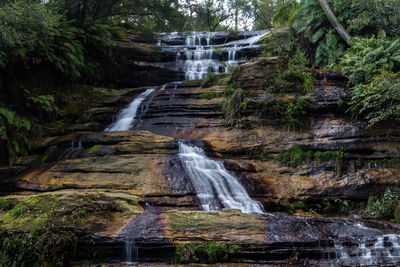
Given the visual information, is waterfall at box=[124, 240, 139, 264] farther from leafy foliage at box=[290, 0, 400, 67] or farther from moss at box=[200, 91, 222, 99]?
leafy foliage at box=[290, 0, 400, 67]

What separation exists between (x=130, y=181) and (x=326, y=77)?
8.06m

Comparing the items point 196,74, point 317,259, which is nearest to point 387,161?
point 317,259

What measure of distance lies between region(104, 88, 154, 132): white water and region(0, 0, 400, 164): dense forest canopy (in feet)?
7.66

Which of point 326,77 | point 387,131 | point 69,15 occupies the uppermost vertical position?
point 69,15

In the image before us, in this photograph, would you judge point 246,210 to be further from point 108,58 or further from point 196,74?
point 108,58

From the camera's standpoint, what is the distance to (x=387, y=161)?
7730 millimetres

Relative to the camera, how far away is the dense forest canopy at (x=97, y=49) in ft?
26.9

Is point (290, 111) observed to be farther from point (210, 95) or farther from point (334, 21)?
point (334, 21)

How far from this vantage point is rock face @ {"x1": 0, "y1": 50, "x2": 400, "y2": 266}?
4.73 metres

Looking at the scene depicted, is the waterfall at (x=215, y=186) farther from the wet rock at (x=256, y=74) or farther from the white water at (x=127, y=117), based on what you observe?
the wet rock at (x=256, y=74)

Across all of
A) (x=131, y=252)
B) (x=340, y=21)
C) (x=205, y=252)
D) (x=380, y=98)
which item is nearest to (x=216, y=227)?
(x=205, y=252)

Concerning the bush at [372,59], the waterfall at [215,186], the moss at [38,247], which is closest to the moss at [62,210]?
the moss at [38,247]

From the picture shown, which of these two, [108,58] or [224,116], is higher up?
[108,58]

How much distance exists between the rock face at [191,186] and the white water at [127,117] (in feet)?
1.31
